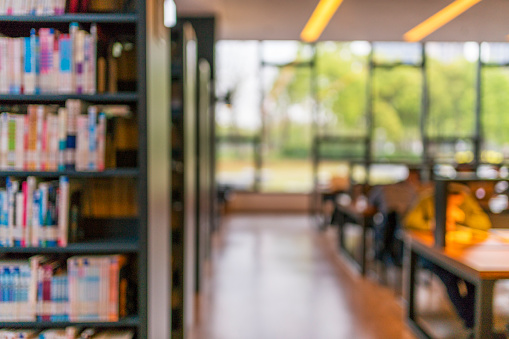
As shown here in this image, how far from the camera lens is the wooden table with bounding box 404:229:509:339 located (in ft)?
9.25

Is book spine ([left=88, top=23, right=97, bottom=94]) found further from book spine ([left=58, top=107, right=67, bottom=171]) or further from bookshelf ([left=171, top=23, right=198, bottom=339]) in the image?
bookshelf ([left=171, top=23, right=198, bottom=339])

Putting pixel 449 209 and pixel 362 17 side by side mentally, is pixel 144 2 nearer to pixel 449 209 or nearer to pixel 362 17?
pixel 449 209

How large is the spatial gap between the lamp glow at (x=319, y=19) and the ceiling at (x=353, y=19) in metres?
0.09

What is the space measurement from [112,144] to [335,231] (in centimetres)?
619

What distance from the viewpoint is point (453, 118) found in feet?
33.6

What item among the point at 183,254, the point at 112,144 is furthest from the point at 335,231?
the point at 112,144

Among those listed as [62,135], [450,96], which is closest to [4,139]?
[62,135]

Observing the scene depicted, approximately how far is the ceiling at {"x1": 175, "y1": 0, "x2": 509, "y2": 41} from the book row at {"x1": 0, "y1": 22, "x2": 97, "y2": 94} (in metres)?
3.71

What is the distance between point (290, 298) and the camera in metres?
4.64

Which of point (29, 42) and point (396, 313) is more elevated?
point (29, 42)

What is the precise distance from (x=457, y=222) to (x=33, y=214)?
314 cm

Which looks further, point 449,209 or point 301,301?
point 301,301

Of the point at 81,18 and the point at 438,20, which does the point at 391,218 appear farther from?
the point at 81,18

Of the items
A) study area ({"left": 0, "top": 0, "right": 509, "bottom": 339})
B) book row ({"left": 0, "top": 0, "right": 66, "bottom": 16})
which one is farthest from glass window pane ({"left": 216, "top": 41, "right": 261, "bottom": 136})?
book row ({"left": 0, "top": 0, "right": 66, "bottom": 16})
